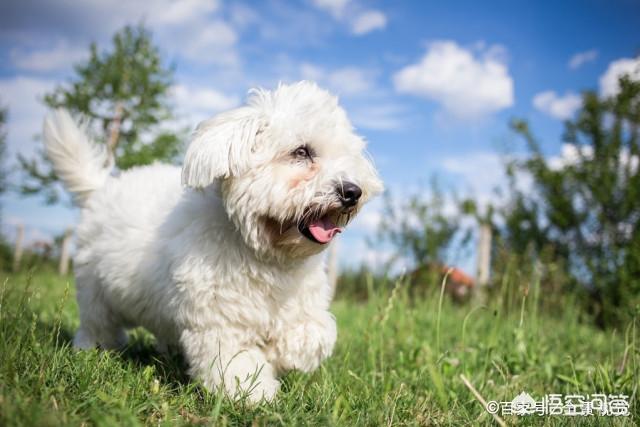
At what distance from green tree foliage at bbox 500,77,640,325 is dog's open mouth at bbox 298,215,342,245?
7.61m

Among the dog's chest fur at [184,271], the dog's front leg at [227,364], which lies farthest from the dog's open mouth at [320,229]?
the dog's front leg at [227,364]

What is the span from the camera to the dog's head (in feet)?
9.67

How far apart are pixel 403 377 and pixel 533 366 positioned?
1.27 m

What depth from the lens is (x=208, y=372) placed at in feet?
9.88

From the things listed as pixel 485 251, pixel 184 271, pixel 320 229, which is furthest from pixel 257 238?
pixel 485 251

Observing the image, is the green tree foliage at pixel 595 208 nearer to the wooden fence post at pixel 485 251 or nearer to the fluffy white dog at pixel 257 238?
the wooden fence post at pixel 485 251

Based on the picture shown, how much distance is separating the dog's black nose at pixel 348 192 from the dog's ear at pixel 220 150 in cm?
56

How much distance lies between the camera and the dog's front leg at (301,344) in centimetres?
325

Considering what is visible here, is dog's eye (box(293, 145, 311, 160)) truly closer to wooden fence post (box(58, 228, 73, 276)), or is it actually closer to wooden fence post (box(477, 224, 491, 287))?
wooden fence post (box(477, 224, 491, 287))

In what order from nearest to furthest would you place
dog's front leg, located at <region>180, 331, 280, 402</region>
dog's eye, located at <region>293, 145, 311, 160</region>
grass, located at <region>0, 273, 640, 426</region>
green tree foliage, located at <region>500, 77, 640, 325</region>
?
1. grass, located at <region>0, 273, 640, 426</region>
2. dog's front leg, located at <region>180, 331, 280, 402</region>
3. dog's eye, located at <region>293, 145, 311, 160</region>
4. green tree foliage, located at <region>500, 77, 640, 325</region>

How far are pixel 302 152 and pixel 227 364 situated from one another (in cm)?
130

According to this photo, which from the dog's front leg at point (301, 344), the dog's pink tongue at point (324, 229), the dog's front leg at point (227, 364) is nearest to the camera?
the dog's front leg at point (227, 364)

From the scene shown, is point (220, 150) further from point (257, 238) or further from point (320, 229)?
point (320, 229)

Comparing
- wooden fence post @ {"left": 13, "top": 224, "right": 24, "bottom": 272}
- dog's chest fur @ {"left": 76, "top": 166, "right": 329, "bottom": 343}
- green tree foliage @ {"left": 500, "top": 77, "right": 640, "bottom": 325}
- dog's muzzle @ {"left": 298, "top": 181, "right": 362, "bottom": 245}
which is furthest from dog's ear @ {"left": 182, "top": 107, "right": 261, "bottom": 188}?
wooden fence post @ {"left": 13, "top": 224, "right": 24, "bottom": 272}
